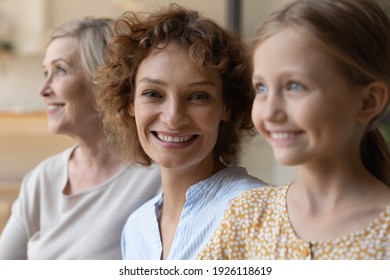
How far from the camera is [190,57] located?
1.32m

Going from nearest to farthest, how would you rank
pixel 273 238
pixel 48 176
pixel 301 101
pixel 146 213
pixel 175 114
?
pixel 301 101
pixel 273 238
pixel 175 114
pixel 146 213
pixel 48 176

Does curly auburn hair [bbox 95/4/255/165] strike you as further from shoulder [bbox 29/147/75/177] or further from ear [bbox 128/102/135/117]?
shoulder [bbox 29/147/75/177]

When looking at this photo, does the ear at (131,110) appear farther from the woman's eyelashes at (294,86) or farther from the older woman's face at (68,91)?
the woman's eyelashes at (294,86)

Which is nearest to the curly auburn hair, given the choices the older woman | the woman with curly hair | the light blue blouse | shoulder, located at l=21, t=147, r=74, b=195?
the woman with curly hair

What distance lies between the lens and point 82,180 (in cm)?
191

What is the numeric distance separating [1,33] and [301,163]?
5240 millimetres

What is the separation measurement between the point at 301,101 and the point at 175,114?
431 millimetres

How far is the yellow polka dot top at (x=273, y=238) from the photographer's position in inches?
36.7

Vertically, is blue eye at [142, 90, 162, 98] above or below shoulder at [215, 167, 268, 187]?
above

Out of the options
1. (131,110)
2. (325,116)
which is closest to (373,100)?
(325,116)

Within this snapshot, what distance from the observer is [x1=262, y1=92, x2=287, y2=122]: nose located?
93 centimetres

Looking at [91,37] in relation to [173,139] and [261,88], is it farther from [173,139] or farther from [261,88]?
[261,88]
